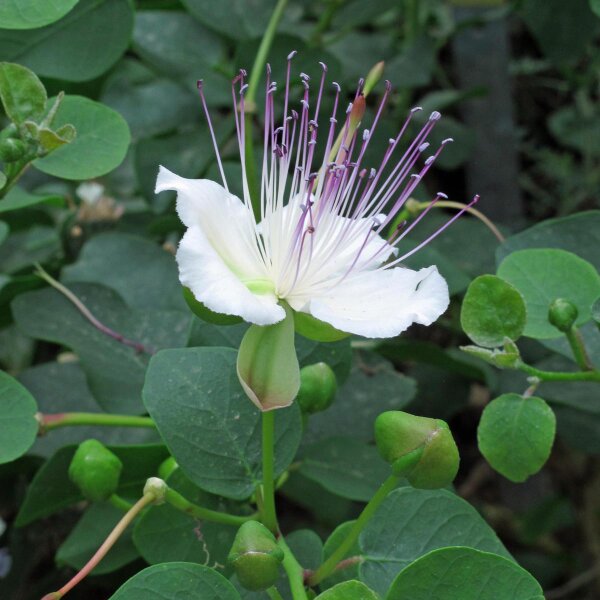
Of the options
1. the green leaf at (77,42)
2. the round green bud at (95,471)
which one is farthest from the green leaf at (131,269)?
the round green bud at (95,471)

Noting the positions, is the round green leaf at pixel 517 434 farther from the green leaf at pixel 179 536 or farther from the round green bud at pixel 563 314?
the green leaf at pixel 179 536

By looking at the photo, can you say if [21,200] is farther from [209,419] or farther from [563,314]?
[563,314]

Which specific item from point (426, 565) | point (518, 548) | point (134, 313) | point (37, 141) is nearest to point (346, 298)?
point (426, 565)

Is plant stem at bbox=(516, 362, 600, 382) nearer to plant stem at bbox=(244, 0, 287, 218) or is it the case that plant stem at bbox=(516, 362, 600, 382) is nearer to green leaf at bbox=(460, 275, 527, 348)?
green leaf at bbox=(460, 275, 527, 348)

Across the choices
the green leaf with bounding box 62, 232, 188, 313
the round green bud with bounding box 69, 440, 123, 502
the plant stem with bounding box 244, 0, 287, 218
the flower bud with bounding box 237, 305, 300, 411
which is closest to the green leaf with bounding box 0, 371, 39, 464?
the round green bud with bounding box 69, 440, 123, 502

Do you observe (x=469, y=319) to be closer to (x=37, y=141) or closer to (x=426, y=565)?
(x=426, y=565)

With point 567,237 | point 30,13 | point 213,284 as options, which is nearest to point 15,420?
point 213,284
